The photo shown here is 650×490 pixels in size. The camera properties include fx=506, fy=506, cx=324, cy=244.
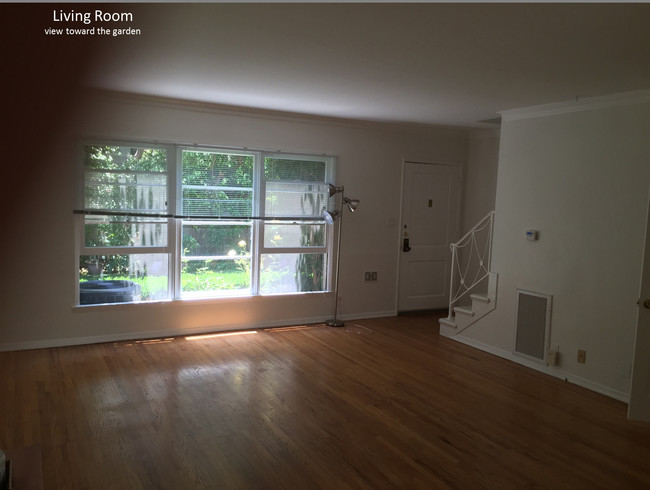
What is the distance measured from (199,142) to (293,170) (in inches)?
44.3

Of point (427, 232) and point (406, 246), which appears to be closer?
point (406, 246)

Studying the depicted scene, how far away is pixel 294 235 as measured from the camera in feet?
19.6

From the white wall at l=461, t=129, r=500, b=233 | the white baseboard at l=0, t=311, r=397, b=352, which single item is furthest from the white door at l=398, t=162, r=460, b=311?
the white baseboard at l=0, t=311, r=397, b=352

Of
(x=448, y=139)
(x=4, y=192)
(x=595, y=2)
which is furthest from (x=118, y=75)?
(x=448, y=139)

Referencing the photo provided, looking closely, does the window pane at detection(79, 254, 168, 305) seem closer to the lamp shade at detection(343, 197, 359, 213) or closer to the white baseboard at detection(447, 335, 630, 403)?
the lamp shade at detection(343, 197, 359, 213)

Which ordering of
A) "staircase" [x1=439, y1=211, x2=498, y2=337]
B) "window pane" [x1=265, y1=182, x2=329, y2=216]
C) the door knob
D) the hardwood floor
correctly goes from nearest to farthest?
1. the hardwood floor
2. "staircase" [x1=439, y1=211, x2=498, y2=337]
3. "window pane" [x1=265, y1=182, x2=329, y2=216]
4. the door knob

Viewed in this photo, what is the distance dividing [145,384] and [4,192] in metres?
2.25

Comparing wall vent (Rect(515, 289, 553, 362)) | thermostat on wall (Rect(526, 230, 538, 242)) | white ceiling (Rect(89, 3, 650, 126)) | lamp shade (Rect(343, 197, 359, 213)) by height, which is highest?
white ceiling (Rect(89, 3, 650, 126))

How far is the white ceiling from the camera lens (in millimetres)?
2443

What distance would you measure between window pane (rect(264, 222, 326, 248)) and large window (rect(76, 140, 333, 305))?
0.04ft

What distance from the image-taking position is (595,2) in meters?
2.21

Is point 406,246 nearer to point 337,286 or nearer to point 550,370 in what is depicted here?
point 337,286

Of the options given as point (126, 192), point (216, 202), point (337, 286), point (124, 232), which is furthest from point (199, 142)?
point (337, 286)

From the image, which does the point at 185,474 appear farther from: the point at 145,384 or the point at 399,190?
the point at 399,190
